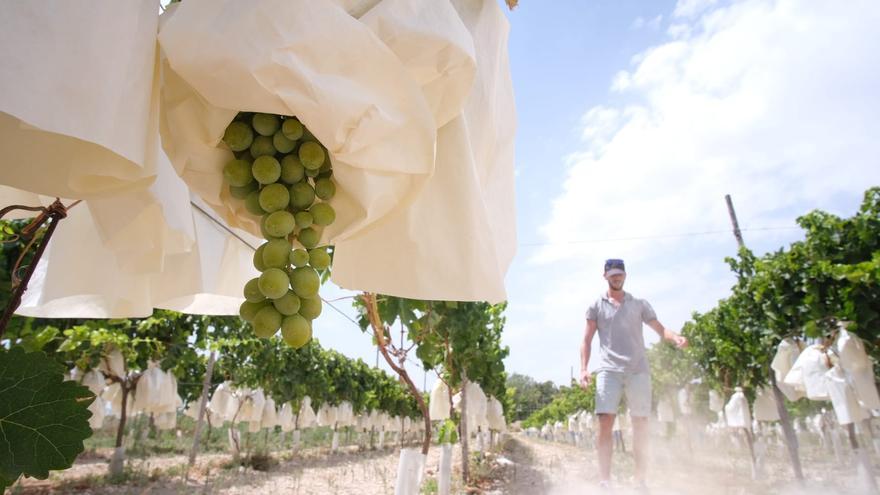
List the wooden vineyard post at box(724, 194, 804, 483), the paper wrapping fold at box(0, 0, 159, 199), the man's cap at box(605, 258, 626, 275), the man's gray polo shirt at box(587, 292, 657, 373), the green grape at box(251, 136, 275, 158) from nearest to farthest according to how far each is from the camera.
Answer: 1. the paper wrapping fold at box(0, 0, 159, 199)
2. the green grape at box(251, 136, 275, 158)
3. the man's gray polo shirt at box(587, 292, 657, 373)
4. the man's cap at box(605, 258, 626, 275)
5. the wooden vineyard post at box(724, 194, 804, 483)

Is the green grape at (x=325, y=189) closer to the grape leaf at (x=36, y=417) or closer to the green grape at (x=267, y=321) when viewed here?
the green grape at (x=267, y=321)

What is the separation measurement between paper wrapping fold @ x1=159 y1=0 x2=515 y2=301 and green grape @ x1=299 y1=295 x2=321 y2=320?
5.4 inches

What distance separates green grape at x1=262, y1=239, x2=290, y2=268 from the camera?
0.72 metres

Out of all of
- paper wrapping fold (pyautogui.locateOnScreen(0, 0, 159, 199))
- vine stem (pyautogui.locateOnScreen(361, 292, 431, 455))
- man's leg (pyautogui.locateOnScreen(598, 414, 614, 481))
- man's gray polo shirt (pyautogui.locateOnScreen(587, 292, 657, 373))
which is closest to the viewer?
paper wrapping fold (pyautogui.locateOnScreen(0, 0, 159, 199))

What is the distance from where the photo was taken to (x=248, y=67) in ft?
2.06

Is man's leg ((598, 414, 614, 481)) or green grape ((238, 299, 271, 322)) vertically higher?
green grape ((238, 299, 271, 322))

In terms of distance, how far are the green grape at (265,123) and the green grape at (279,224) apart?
0.13 meters

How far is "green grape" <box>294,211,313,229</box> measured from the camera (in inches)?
30.6

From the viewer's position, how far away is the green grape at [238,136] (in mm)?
766

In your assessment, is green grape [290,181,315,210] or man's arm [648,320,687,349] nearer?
green grape [290,181,315,210]

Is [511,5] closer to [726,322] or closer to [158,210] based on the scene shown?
[158,210]

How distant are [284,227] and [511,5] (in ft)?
2.49

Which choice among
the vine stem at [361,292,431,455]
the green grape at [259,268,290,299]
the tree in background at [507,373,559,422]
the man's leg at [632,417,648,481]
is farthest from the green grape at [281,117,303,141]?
the tree in background at [507,373,559,422]

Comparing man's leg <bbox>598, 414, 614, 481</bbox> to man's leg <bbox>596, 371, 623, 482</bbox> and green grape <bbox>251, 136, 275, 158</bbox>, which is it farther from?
A: green grape <bbox>251, 136, 275, 158</bbox>
